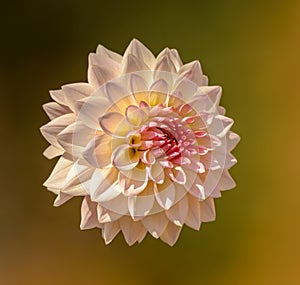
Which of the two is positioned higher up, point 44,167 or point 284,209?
point 44,167

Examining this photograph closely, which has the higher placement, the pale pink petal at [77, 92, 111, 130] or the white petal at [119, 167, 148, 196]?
the pale pink petal at [77, 92, 111, 130]

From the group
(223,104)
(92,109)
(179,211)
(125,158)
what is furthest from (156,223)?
(223,104)

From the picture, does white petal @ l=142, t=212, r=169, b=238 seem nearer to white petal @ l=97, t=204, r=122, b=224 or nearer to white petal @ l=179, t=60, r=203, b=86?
white petal @ l=97, t=204, r=122, b=224

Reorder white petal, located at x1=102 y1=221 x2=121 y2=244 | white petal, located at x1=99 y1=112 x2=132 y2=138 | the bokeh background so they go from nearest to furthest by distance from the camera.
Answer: white petal, located at x1=99 y1=112 x2=132 y2=138 < white petal, located at x1=102 y1=221 x2=121 y2=244 < the bokeh background

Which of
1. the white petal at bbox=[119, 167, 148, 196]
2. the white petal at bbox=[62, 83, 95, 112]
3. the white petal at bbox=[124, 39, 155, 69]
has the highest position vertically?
the white petal at bbox=[124, 39, 155, 69]

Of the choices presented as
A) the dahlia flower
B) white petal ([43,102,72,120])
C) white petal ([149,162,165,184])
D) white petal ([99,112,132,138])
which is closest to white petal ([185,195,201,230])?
the dahlia flower
